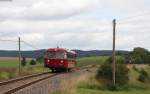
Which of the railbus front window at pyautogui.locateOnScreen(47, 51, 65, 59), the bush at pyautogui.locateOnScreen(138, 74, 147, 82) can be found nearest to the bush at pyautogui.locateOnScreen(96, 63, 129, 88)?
the railbus front window at pyautogui.locateOnScreen(47, 51, 65, 59)

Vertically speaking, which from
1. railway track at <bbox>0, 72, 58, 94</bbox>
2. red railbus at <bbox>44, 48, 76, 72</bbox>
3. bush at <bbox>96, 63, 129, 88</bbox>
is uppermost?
red railbus at <bbox>44, 48, 76, 72</bbox>

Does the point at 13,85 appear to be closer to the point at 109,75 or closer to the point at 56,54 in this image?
the point at 56,54

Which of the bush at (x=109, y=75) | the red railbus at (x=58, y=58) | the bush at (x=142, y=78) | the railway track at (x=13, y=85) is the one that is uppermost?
the red railbus at (x=58, y=58)

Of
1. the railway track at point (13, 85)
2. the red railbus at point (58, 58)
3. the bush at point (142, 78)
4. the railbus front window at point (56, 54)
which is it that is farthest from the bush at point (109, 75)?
the railway track at point (13, 85)

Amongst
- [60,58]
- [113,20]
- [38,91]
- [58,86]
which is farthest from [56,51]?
[38,91]

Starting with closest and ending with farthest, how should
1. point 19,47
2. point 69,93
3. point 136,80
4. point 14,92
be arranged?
point 14,92, point 69,93, point 19,47, point 136,80

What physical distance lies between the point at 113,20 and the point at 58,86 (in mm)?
20043

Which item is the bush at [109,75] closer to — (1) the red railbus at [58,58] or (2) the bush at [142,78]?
(1) the red railbus at [58,58]

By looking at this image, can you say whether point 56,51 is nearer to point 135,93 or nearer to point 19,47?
point 19,47

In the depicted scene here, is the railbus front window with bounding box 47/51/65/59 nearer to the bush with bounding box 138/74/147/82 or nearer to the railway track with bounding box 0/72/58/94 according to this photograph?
the railway track with bounding box 0/72/58/94

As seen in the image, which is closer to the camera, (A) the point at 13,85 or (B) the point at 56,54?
(A) the point at 13,85

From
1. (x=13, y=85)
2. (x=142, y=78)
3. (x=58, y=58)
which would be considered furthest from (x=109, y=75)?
(x=13, y=85)

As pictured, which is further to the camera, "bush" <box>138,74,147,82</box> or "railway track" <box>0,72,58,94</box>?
"bush" <box>138,74,147,82</box>

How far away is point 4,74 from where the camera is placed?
50.5 m
